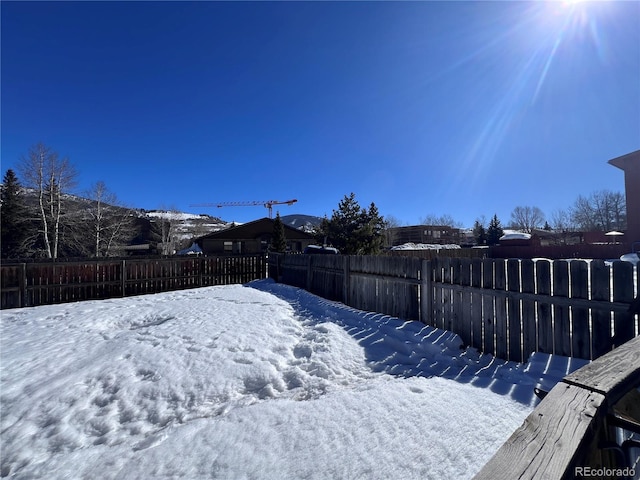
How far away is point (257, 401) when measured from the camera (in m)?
3.40

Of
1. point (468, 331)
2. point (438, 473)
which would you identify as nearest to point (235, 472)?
point (438, 473)

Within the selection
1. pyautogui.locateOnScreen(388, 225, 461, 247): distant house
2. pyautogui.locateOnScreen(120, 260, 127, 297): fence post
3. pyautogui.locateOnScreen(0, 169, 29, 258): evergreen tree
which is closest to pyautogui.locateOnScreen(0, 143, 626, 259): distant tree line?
pyautogui.locateOnScreen(0, 169, 29, 258): evergreen tree

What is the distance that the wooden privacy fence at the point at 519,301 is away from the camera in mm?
3482

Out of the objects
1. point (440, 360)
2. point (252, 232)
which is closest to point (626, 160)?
point (440, 360)

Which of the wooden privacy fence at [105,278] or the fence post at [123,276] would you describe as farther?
the fence post at [123,276]

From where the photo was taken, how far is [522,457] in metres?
0.89

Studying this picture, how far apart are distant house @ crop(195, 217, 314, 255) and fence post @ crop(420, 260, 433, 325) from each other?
2959 cm

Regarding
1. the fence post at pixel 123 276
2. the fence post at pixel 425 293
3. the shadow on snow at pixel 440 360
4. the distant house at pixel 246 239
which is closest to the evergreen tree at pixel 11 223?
the distant house at pixel 246 239

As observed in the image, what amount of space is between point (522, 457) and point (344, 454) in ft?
6.10

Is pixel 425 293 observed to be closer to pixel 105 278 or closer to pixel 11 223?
pixel 105 278

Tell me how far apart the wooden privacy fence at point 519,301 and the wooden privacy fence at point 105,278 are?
9.58 meters

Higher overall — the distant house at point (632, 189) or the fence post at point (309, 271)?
the distant house at point (632, 189)

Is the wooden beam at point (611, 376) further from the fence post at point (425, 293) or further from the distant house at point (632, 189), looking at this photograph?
the distant house at point (632, 189)

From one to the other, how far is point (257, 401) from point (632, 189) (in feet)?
106
